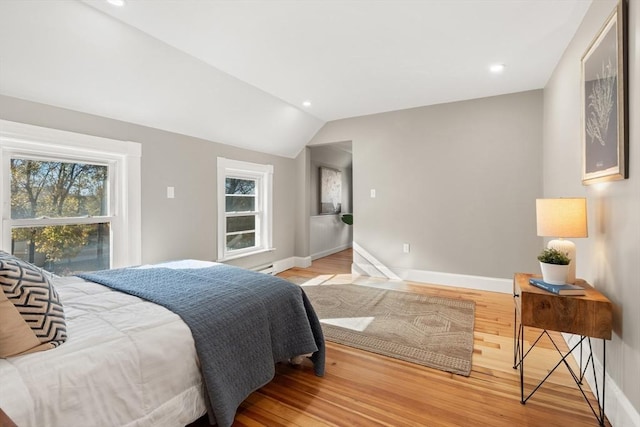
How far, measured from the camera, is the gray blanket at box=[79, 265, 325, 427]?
1.39m

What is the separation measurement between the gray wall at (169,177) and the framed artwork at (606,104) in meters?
3.58

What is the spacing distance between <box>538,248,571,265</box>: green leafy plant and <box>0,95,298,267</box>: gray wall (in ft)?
10.9

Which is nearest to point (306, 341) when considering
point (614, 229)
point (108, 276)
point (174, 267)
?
point (174, 267)

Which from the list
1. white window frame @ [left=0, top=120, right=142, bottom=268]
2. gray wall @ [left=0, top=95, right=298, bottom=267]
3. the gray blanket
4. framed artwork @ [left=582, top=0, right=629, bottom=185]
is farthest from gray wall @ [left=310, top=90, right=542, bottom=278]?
white window frame @ [left=0, top=120, right=142, bottom=268]

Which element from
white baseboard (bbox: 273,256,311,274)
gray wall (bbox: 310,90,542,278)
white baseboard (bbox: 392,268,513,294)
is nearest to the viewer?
gray wall (bbox: 310,90,542,278)

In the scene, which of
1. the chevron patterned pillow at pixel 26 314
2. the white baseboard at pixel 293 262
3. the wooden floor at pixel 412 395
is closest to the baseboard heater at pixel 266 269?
the white baseboard at pixel 293 262

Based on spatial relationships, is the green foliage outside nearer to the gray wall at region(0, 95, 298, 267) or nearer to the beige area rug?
the gray wall at region(0, 95, 298, 267)

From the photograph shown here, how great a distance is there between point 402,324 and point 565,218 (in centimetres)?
156

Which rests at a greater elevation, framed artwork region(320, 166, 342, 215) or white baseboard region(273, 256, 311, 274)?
framed artwork region(320, 166, 342, 215)

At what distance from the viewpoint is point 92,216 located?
2693mm

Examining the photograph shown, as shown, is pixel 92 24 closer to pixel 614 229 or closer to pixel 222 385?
pixel 222 385

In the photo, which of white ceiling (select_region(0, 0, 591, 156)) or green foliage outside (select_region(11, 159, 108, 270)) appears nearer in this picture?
white ceiling (select_region(0, 0, 591, 156))

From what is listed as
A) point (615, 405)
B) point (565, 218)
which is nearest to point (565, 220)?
point (565, 218)

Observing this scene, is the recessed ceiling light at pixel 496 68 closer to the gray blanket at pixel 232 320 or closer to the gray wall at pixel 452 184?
the gray wall at pixel 452 184
